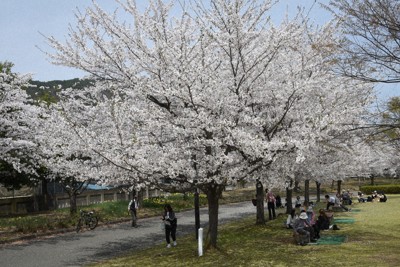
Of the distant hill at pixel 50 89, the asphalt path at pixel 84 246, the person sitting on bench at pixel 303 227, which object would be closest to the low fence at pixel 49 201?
A: the asphalt path at pixel 84 246

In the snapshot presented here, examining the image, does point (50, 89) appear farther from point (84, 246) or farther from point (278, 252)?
point (278, 252)

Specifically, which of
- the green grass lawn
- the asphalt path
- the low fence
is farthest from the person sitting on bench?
the low fence

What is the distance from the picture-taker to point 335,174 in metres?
29.5

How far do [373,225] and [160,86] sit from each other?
1234 cm

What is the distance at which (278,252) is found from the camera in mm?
12297

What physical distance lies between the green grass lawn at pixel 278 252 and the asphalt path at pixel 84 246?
1.19 m

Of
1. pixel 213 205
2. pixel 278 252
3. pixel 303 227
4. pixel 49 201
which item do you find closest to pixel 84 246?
pixel 213 205

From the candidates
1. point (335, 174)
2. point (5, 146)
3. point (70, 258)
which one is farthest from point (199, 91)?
point (335, 174)

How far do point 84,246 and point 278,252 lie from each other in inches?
301

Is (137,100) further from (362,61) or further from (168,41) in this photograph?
(362,61)

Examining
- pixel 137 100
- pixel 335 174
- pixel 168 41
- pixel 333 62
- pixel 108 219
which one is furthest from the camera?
pixel 335 174

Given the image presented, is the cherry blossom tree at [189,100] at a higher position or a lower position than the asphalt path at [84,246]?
higher

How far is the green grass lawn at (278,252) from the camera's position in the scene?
34.9ft

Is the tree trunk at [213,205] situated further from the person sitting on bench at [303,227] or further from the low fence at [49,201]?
the low fence at [49,201]
